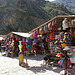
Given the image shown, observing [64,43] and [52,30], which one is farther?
[52,30]

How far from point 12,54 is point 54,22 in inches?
338

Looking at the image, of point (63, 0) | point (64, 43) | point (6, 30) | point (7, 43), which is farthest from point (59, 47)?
point (63, 0)

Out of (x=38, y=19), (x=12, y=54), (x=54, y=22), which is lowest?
(x=12, y=54)

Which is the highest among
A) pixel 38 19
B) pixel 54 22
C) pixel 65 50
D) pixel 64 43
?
pixel 38 19

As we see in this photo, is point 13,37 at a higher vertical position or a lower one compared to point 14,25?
lower

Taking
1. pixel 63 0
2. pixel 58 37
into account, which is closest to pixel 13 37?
pixel 58 37

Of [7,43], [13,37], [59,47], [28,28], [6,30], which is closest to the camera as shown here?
[59,47]

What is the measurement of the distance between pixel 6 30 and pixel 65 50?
2991 centimetres

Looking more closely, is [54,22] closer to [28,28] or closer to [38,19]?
[28,28]

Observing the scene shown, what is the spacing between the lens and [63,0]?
161 metres

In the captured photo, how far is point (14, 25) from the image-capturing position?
33.3 m

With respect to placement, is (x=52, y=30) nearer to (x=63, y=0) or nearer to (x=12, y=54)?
(x=12, y=54)

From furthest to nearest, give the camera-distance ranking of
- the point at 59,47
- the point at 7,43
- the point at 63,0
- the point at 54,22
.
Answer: the point at 63,0 < the point at 7,43 < the point at 54,22 < the point at 59,47

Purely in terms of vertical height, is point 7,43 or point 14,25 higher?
point 14,25
